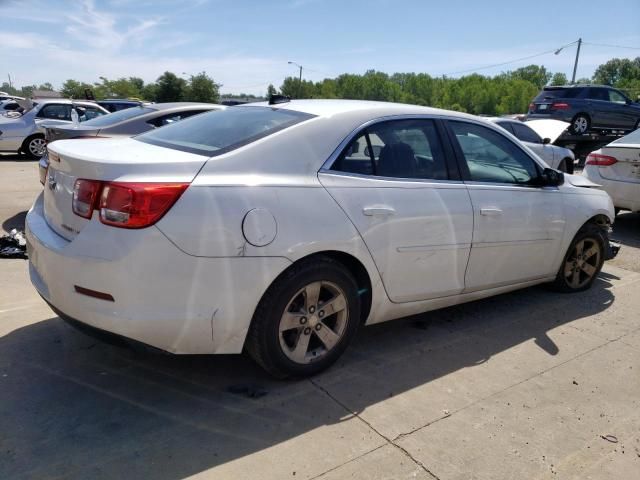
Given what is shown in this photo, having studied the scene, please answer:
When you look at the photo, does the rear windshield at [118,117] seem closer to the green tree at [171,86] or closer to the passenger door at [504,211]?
the passenger door at [504,211]

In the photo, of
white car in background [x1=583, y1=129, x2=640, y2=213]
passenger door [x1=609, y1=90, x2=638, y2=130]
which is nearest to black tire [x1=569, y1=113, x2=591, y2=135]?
passenger door [x1=609, y1=90, x2=638, y2=130]

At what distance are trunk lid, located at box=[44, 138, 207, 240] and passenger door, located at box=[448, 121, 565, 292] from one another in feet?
6.54

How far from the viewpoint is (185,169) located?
2496mm

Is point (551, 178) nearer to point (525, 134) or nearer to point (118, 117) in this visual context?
point (118, 117)

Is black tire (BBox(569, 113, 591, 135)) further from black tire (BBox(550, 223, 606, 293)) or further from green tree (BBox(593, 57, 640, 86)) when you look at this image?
green tree (BBox(593, 57, 640, 86))

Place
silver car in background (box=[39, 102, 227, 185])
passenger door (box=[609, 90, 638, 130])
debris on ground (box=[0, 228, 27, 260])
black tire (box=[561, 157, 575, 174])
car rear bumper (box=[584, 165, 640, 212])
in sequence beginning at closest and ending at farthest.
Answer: debris on ground (box=[0, 228, 27, 260]) → silver car in background (box=[39, 102, 227, 185]) → car rear bumper (box=[584, 165, 640, 212]) → black tire (box=[561, 157, 575, 174]) → passenger door (box=[609, 90, 638, 130])

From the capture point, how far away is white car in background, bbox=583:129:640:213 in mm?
6825

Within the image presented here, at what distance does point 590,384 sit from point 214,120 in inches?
116

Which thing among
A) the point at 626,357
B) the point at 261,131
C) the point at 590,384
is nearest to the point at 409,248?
the point at 261,131

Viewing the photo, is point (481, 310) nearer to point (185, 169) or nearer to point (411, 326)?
point (411, 326)

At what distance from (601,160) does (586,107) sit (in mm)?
9007

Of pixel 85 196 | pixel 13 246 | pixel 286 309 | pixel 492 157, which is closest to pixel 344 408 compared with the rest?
pixel 286 309

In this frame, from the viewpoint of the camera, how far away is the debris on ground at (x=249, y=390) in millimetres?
2852

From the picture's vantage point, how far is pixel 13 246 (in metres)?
5.18
